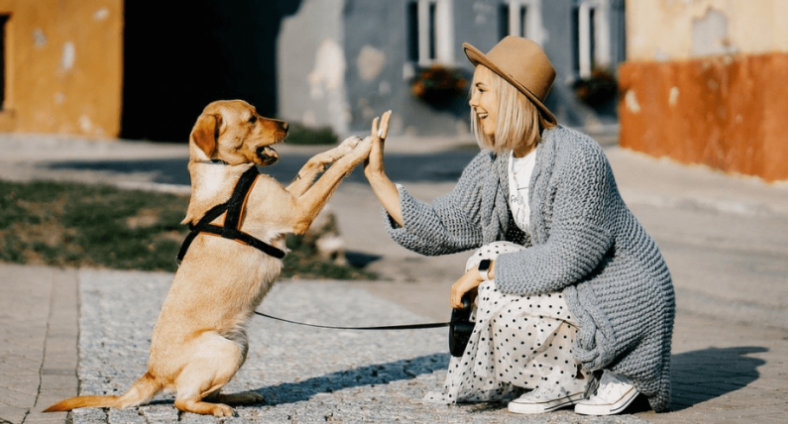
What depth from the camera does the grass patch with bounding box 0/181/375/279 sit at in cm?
845

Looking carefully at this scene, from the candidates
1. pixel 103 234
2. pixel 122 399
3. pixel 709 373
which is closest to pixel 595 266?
pixel 709 373

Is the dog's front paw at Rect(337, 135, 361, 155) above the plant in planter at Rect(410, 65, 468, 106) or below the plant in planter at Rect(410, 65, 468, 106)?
above

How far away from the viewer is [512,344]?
415 cm

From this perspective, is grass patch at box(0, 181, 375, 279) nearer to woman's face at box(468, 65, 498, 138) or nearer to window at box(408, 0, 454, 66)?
woman's face at box(468, 65, 498, 138)

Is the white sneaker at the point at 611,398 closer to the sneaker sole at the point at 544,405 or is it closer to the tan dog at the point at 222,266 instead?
the sneaker sole at the point at 544,405

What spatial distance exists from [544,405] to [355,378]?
3.90 feet

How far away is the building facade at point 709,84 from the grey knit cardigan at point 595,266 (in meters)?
8.23

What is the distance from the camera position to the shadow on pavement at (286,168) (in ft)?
45.9

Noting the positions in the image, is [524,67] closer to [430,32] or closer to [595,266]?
[595,266]

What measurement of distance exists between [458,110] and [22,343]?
17.8 m

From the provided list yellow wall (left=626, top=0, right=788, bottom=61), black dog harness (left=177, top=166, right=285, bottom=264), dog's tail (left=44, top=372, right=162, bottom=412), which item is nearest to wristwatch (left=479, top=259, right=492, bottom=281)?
black dog harness (left=177, top=166, right=285, bottom=264)

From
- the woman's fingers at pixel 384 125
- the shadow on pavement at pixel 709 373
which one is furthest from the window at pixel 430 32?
the woman's fingers at pixel 384 125

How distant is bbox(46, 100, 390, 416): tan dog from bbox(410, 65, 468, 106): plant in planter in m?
17.5

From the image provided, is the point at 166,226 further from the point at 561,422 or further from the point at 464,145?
the point at 464,145
